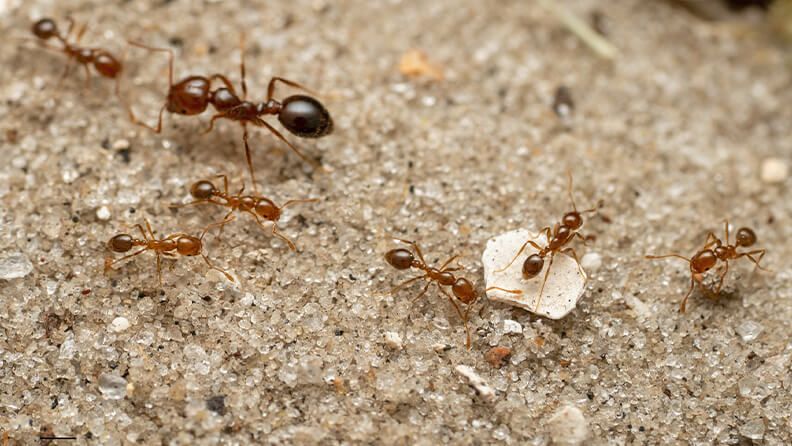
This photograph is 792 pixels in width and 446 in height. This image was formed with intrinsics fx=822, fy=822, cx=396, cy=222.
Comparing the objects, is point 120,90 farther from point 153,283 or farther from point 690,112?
point 690,112

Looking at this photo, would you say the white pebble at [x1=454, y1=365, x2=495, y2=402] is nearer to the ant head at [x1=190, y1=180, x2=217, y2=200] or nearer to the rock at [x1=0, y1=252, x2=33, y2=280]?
the ant head at [x1=190, y1=180, x2=217, y2=200]

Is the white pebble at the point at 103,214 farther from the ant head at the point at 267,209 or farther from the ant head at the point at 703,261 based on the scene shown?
the ant head at the point at 703,261

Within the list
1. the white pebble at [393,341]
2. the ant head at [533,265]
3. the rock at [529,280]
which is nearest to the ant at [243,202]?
the white pebble at [393,341]

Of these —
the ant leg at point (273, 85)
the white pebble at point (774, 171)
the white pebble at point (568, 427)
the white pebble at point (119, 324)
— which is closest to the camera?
the white pebble at point (568, 427)

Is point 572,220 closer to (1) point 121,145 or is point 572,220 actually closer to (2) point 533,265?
(2) point 533,265

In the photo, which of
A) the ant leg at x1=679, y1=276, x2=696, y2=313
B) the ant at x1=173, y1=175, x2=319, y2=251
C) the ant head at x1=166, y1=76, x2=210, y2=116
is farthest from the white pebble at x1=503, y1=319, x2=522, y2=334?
the ant head at x1=166, y1=76, x2=210, y2=116
